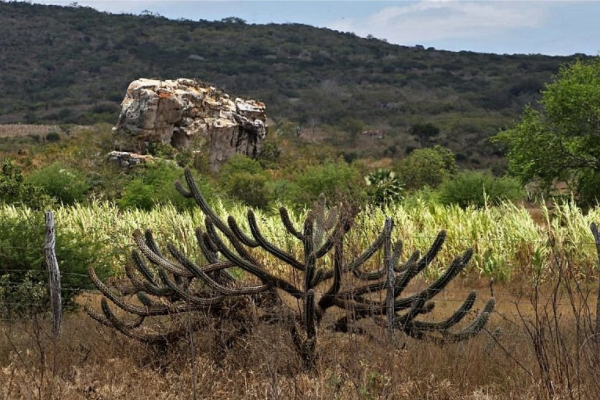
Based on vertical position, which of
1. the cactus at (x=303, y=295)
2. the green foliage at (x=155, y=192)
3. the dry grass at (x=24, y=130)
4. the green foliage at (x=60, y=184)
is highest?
the cactus at (x=303, y=295)

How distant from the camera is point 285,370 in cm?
680

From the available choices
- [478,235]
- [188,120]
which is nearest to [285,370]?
[478,235]

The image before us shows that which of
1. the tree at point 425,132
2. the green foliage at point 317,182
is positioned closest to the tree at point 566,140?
the green foliage at point 317,182

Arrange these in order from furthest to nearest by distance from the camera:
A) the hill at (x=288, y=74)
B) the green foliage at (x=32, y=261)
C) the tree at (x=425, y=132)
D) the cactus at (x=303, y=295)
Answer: the hill at (x=288, y=74) → the tree at (x=425, y=132) → the green foliage at (x=32, y=261) → the cactus at (x=303, y=295)

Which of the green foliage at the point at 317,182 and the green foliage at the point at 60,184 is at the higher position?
the green foliage at the point at 317,182

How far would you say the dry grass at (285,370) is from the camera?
5688mm

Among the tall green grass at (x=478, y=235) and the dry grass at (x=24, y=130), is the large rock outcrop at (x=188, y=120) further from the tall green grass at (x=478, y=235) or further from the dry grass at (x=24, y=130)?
the dry grass at (x=24, y=130)

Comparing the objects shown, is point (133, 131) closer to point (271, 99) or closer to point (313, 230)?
point (313, 230)

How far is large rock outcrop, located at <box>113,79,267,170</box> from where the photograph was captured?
38.1 m

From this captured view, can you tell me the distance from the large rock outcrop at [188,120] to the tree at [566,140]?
17.3 m

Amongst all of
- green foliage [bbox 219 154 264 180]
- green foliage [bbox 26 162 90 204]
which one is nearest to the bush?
green foliage [bbox 26 162 90 204]

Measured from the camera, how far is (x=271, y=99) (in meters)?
101

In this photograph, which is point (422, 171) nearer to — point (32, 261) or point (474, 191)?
point (474, 191)

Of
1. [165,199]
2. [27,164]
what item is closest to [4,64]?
[27,164]
